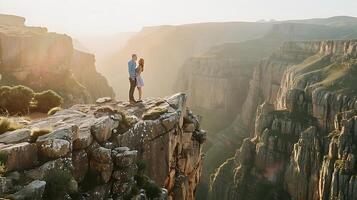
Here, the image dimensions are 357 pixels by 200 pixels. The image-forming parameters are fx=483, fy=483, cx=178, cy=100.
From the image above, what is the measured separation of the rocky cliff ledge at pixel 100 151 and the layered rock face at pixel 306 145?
174 ft

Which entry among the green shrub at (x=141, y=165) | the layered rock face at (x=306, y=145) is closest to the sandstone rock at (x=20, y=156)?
the green shrub at (x=141, y=165)

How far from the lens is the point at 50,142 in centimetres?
1809

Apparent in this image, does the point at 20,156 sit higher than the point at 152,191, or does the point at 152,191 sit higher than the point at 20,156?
the point at 20,156

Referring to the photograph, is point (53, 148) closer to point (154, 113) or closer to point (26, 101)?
point (154, 113)

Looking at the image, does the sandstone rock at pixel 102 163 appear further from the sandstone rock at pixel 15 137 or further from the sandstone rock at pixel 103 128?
the sandstone rock at pixel 15 137

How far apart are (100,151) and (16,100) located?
1592cm

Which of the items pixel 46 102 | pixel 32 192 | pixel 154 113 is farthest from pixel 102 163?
pixel 46 102

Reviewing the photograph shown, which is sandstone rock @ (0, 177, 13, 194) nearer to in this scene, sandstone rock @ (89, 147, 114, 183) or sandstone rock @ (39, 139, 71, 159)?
sandstone rock @ (39, 139, 71, 159)

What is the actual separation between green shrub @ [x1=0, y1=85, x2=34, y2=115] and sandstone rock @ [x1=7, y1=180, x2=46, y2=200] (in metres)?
17.1

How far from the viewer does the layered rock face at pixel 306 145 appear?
256 ft

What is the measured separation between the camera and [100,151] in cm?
1977

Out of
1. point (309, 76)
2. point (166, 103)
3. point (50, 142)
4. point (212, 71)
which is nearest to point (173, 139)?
point (166, 103)

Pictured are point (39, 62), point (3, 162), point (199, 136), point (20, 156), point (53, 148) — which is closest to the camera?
point (3, 162)

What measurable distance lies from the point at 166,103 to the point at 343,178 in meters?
52.1
